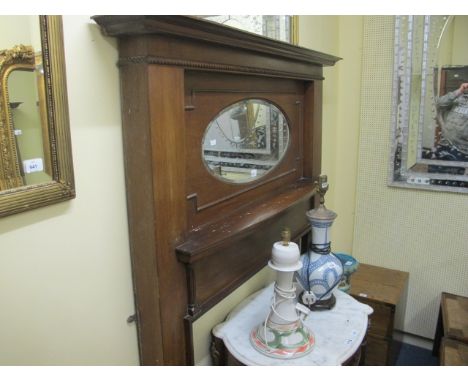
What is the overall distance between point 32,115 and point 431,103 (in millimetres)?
1989

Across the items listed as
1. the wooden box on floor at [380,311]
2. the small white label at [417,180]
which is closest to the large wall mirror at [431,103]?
the small white label at [417,180]

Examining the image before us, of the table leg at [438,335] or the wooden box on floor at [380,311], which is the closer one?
the wooden box on floor at [380,311]

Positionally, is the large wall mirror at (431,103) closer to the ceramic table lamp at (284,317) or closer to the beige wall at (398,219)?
the beige wall at (398,219)

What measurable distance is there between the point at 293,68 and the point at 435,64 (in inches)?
39.1

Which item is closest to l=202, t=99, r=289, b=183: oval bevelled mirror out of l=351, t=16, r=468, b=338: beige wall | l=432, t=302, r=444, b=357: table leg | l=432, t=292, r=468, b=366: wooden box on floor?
l=351, t=16, r=468, b=338: beige wall

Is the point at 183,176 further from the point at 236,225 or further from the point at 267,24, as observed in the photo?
the point at 267,24

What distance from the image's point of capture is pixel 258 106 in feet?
4.84

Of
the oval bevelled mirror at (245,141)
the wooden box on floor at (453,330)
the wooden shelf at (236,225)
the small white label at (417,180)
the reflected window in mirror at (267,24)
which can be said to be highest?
the reflected window in mirror at (267,24)

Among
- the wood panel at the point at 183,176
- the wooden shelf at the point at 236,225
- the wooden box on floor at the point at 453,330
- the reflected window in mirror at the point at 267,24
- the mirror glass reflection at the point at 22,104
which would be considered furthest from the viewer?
the wooden box on floor at the point at 453,330

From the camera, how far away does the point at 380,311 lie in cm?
204

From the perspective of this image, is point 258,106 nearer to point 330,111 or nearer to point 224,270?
point 224,270

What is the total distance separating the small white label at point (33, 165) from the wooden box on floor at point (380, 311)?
1.74 meters

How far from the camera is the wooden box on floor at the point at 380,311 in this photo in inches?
79.9

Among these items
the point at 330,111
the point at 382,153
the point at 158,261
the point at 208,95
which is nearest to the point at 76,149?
the point at 158,261
